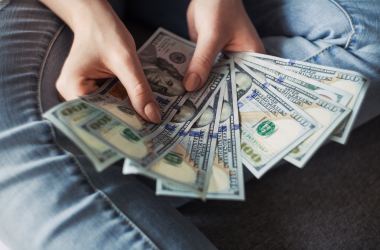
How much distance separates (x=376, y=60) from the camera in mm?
793

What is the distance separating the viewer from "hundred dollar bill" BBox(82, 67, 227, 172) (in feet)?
1.84

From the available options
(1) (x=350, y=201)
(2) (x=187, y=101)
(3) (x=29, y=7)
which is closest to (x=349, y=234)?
(1) (x=350, y=201)

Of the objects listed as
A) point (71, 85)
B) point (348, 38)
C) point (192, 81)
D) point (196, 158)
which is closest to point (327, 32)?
point (348, 38)

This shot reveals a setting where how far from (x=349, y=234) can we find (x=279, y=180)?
0.20 m

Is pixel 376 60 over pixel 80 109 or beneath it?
beneath

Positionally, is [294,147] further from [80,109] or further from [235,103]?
[80,109]

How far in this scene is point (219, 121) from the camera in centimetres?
71

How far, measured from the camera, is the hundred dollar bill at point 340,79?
0.66 metres

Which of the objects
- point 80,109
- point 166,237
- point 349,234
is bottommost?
point 349,234

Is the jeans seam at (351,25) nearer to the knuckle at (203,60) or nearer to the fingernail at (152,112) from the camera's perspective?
the knuckle at (203,60)

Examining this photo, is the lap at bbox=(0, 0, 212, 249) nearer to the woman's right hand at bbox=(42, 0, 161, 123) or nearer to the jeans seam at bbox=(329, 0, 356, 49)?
the woman's right hand at bbox=(42, 0, 161, 123)

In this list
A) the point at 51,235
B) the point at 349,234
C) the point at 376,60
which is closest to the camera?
the point at 51,235

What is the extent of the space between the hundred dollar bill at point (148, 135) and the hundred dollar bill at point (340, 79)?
15cm

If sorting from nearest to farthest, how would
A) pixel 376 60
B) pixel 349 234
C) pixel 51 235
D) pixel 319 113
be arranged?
1. pixel 51 235
2. pixel 319 113
3. pixel 376 60
4. pixel 349 234
